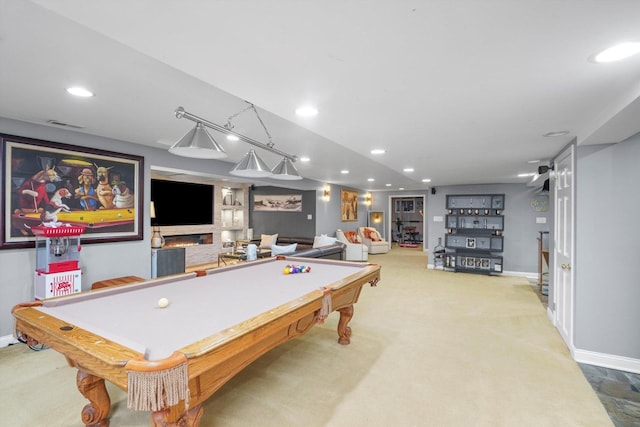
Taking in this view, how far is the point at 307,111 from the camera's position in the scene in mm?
2229

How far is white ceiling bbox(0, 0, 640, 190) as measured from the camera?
1140mm

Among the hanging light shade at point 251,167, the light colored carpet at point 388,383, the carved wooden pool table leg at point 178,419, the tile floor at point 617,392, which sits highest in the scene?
the hanging light shade at point 251,167

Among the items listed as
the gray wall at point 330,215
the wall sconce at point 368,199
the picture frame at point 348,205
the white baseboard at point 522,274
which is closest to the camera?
the white baseboard at point 522,274

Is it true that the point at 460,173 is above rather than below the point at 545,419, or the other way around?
above

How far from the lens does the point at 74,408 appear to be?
2.08 m

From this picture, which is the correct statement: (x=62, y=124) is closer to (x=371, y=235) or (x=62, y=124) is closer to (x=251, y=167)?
(x=251, y=167)

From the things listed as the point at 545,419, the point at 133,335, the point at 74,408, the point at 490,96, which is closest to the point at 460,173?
the point at 490,96

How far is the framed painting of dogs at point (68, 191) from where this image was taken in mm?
2988

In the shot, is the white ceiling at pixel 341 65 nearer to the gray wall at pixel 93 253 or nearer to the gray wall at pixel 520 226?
the gray wall at pixel 93 253

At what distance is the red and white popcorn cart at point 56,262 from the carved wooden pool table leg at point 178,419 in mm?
2465

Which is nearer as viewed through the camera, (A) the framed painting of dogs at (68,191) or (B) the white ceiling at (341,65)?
(B) the white ceiling at (341,65)

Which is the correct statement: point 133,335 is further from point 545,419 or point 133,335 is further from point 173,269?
point 173,269

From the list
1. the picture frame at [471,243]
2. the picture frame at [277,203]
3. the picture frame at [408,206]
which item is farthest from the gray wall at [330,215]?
the picture frame at [408,206]

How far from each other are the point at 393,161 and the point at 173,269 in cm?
355
